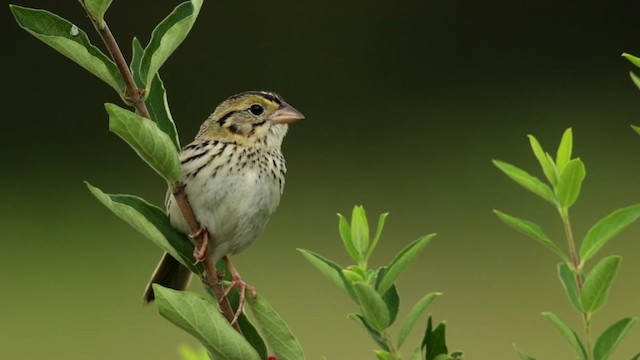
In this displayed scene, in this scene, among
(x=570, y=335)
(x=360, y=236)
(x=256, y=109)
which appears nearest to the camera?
(x=570, y=335)

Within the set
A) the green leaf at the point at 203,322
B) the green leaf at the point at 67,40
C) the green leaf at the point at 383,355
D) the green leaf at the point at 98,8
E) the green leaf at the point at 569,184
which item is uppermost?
the green leaf at the point at 569,184

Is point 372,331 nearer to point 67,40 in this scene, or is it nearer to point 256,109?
point 67,40

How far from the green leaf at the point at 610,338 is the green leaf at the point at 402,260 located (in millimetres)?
84

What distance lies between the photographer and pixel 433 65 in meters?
3.45

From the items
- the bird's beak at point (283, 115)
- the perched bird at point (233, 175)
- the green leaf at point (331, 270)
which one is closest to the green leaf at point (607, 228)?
the green leaf at point (331, 270)

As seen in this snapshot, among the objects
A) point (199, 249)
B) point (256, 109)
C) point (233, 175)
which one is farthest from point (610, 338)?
point (256, 109)

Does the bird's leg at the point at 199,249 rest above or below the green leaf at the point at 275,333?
above

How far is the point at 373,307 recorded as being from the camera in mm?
565

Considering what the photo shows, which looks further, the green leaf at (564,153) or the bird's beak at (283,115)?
the bird's beak at (283,115)

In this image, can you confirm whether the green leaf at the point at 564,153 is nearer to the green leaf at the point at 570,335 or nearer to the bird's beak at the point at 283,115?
the green leaf at the point at 570,335

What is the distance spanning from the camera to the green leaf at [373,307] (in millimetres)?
561

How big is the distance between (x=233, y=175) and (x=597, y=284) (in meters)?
0.56

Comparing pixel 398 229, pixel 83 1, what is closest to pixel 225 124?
pixel 83 1

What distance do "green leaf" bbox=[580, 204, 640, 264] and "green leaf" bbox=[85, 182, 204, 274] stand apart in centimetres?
21
